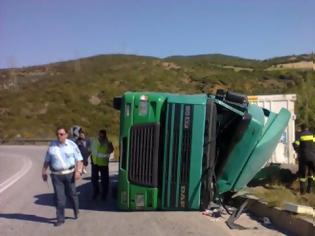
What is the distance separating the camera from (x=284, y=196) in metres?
10.5

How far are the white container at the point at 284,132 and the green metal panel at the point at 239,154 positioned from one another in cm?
582

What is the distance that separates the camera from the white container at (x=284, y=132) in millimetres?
17031

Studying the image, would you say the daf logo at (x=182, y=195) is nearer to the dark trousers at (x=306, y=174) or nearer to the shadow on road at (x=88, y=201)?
the shadow on road at (x=88, y=201)

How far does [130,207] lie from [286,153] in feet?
24.7

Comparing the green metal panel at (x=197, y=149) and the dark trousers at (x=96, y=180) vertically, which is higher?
the green metal panel at (x=197, y=149)

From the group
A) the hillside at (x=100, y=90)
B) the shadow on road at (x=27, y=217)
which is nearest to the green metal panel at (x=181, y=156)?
the shadow on road at (x=27, y=217)

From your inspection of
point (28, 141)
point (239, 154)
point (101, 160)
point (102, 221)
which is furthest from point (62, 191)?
point (28, 141)

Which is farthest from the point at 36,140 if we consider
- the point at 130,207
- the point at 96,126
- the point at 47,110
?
the point at 130,207

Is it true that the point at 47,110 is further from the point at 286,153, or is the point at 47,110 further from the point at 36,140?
the point at 286,153

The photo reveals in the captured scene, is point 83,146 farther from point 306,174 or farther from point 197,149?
point 306,174

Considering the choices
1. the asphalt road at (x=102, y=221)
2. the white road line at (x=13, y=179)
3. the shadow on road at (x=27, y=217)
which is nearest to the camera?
the asphalt road at (x=102, y=221)

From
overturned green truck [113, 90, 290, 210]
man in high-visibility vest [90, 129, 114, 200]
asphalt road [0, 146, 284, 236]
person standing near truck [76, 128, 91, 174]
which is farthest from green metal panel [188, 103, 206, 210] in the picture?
person standing near truck [76, 128, 91, 174]

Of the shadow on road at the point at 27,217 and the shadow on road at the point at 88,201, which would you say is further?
the shadow on road at the point at 88,201

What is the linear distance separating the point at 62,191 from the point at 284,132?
877 centimetres
